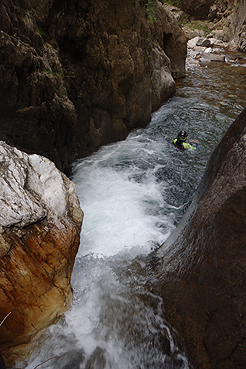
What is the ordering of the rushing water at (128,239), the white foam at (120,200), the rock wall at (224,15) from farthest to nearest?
1. the rock wall at (224,15)
2. the white foam at (120,200)
3. the rushing water at (128,239)

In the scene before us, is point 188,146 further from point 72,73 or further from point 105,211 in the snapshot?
point 72,73

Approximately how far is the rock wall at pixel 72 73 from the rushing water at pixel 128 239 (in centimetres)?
95

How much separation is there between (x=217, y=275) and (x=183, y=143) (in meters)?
5.52

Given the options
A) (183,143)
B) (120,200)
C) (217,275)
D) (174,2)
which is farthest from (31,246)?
(174,2)

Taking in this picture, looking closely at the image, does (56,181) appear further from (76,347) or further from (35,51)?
(35,51)

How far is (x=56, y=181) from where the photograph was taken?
2848 millimetres

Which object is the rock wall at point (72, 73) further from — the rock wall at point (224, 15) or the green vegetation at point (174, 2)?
the green vegetation at point (174, 2)

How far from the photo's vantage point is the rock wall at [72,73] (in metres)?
3.74

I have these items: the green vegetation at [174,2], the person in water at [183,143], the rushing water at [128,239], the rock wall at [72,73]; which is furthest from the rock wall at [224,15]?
the person in water at [183,143]

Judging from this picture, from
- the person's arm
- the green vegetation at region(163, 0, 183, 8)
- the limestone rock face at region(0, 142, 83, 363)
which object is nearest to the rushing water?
the person's arm

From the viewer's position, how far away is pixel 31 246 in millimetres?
2320

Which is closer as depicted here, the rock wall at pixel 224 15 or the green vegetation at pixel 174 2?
the rock wall at pixel 224 15

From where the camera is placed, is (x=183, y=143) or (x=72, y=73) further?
(x=183, y=143)

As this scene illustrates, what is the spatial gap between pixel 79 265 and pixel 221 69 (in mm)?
16527
